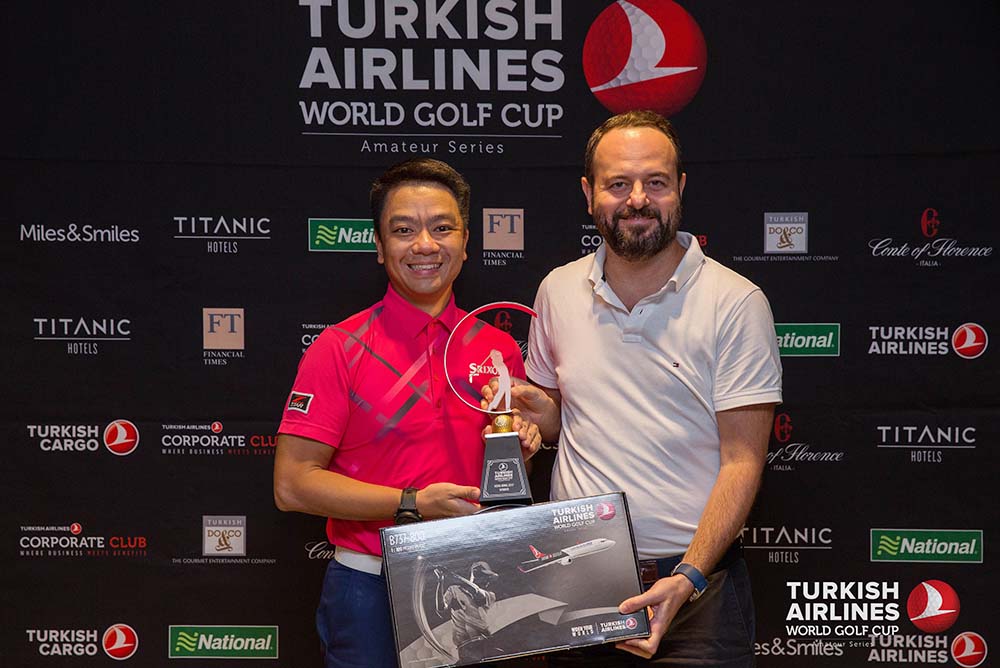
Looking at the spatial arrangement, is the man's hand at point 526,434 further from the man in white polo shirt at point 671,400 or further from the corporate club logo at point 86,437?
the corporate club logo at point 86,437

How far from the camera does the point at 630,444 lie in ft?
6.11

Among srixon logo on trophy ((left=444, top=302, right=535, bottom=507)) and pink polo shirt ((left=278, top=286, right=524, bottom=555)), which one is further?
pink polo shirt ((left=278, top=286, right=524, bottom=555))

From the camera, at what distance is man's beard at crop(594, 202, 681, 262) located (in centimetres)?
187

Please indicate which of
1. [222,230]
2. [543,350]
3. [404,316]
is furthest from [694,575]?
[222,230]

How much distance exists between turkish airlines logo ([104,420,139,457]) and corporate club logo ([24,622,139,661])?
1.80 feet

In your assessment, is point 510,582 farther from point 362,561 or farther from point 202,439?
point 202,439

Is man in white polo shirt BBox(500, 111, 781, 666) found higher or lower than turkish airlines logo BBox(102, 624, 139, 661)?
higher

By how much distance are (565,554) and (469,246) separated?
4.20 ft

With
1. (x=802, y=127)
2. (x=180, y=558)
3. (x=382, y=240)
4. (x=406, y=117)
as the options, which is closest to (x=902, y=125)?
(x=802, y=127)

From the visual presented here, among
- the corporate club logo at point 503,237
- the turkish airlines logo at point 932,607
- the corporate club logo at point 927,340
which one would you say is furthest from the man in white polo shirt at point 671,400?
the turkish airlines logo at point 932,607

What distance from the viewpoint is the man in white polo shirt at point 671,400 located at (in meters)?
1.85

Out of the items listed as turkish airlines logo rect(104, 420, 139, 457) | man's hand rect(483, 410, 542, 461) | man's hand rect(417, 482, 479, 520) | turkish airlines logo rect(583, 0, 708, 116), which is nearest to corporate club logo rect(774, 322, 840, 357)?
turkish airlines logo rect(583, 0, 708, 116)

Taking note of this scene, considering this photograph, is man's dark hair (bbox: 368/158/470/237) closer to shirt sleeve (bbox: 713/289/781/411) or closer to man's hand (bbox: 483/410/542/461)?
man's hand (bbox: 483/410/542/461)

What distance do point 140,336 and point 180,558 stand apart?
2.33ft
